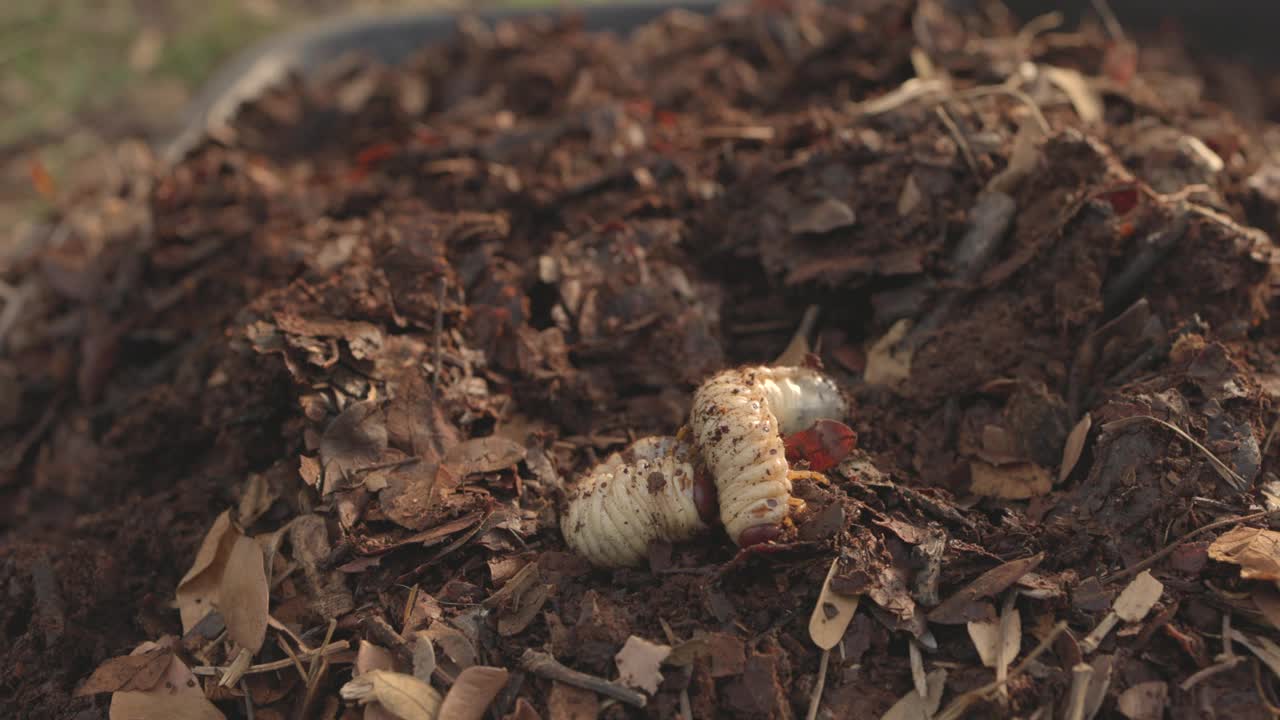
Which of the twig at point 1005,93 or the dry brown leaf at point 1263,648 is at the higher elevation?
the twig at point 1005,93

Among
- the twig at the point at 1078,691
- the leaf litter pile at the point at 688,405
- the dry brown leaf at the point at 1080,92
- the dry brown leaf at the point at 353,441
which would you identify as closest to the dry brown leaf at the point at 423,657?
the leaf litter pile at the point at 688,405

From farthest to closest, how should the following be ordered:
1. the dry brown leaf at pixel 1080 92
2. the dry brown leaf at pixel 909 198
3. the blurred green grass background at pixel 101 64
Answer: the blurred green grass background at pixel 101 64 → the dry brown leaf at pixel 1080 92 → the dry brown leaf at pixel 909 198

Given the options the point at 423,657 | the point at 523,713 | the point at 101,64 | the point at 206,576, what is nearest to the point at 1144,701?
the point at 523,713

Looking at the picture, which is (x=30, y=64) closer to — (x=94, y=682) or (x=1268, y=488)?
(x=94, y=682)

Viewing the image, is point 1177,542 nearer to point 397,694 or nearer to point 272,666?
point 397,694

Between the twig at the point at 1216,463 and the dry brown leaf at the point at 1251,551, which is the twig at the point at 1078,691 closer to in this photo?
the dry brown leaf at the point at 1251,551

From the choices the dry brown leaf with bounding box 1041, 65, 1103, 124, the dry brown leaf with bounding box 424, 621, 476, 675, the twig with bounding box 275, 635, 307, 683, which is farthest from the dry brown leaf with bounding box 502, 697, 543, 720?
the dry brown leaf with bounding box 1041, 65, 1103, 124

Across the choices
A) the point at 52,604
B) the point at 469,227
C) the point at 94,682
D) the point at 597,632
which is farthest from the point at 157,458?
the point at 597,632
